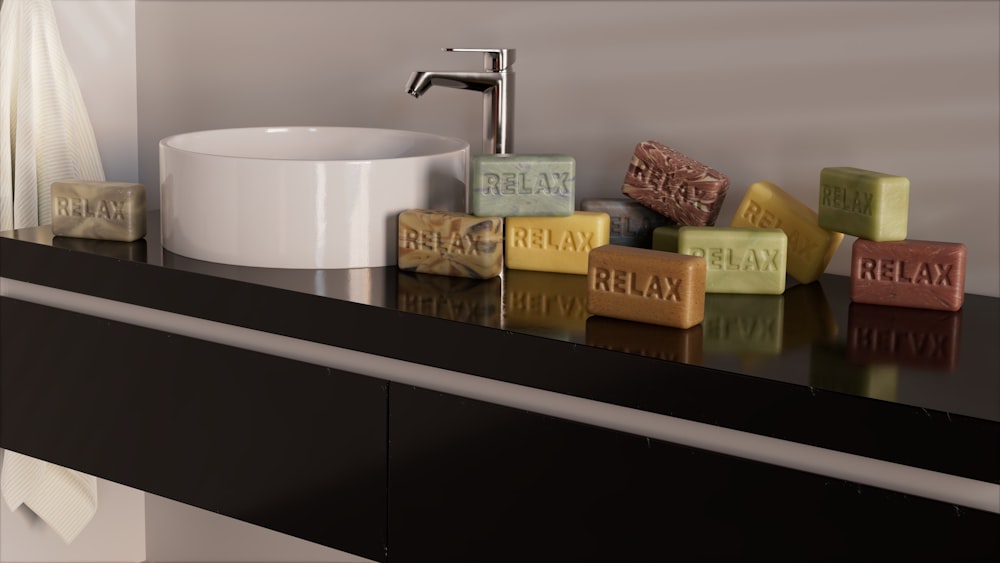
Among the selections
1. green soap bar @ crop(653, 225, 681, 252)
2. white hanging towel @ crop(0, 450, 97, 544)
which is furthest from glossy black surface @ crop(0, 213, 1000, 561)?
white hanging towel @ crop(0, 450, 97, 544)

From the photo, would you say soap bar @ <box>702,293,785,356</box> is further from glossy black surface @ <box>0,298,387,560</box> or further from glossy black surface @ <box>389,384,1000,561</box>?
glossy black surface @ <box>0,298,387,560</box>

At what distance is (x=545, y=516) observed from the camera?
1.07 metres

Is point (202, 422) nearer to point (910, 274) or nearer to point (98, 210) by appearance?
point (98, 210)

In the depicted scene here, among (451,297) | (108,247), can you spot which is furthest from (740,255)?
(108,247)

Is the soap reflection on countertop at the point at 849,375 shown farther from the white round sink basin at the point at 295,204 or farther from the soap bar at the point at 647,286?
the white round sink basin at the point at 295,204

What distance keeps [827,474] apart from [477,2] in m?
0.90

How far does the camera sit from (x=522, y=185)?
1.29 m

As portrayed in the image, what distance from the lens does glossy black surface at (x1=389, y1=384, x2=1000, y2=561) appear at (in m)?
0.91

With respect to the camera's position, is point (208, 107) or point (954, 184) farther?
point (208, 107)

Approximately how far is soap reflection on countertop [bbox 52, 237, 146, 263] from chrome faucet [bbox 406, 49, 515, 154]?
396 mm

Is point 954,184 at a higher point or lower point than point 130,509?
higher

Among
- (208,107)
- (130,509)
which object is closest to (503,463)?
(208,107)

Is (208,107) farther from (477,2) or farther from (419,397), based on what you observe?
(419,397)

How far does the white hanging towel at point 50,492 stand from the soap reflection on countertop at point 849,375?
3.89 feet
